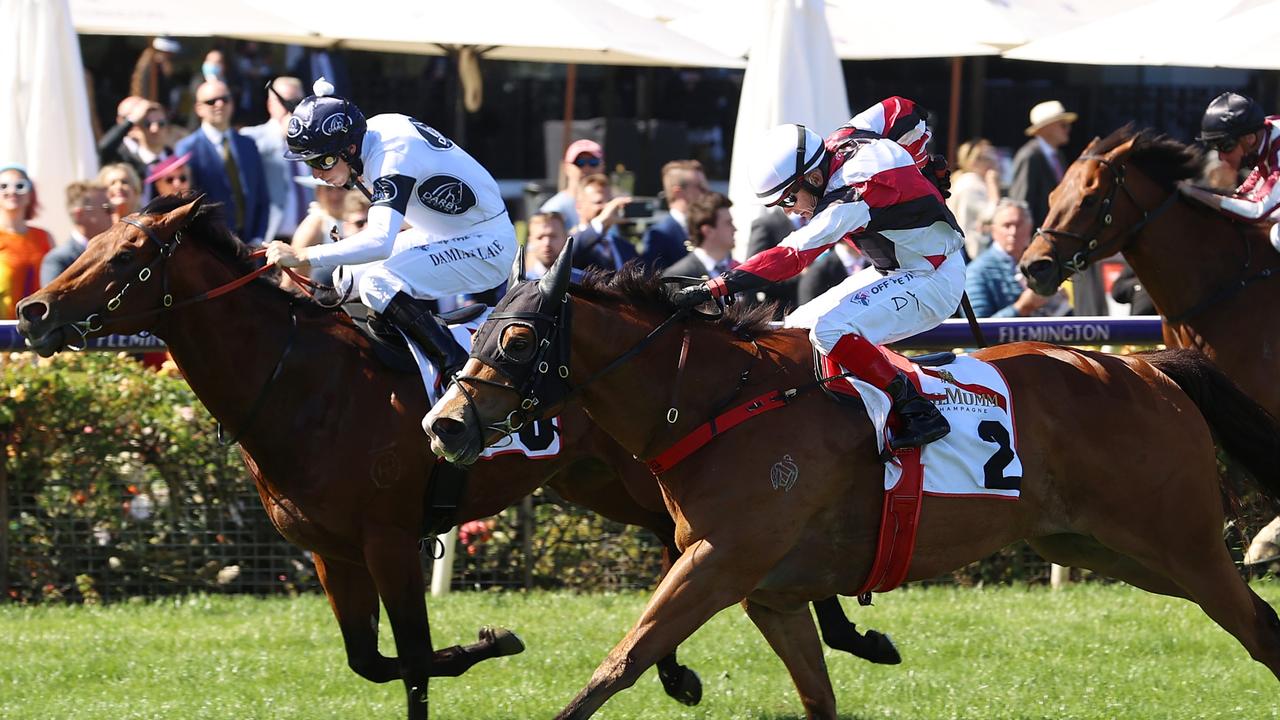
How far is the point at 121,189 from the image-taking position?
9.24 m

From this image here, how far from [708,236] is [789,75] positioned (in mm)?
2628

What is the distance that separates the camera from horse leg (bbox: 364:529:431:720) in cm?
581

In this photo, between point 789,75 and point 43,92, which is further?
point 789,75

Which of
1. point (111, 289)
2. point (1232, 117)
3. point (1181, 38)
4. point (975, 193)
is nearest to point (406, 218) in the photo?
point (111, 289)

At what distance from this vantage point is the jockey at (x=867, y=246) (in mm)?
5070

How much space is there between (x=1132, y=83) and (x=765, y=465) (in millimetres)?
14078

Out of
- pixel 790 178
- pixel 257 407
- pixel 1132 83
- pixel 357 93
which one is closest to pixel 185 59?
pixel 357 93

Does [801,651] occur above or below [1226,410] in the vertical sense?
below

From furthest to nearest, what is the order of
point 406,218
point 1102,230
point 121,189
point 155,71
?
1. point 155,71
2. point 121,189
3. point 1102,230
4. point 406,218

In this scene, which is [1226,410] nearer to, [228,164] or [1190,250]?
[1190,250]

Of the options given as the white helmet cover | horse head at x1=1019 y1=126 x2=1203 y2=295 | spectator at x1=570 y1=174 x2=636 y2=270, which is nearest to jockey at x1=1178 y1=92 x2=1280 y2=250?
horse head at x1=1019 y1=126 x2=1203 y2=295

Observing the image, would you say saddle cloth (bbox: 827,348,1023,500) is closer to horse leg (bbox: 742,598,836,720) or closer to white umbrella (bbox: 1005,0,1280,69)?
horse leg (bbox: 742,598,836,720)

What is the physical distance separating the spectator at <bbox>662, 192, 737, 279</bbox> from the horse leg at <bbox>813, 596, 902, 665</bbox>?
8.79 feet

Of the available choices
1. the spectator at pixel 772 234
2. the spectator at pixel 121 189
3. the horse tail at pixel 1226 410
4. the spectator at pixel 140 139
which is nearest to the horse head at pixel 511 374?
the horse tail at pixel 1226 410
